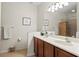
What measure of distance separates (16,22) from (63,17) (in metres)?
1.75

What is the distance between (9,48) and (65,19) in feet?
7.26

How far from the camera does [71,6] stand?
96.2 inches

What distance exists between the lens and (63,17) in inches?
107

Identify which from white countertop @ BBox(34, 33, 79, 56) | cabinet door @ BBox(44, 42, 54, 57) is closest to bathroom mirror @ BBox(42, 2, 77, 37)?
white countertop @ BBox(34, 33, 79, 56)

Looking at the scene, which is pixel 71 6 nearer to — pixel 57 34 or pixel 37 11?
pixel 57 34

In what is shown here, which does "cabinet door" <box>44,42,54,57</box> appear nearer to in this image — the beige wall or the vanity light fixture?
the vanity light fixture

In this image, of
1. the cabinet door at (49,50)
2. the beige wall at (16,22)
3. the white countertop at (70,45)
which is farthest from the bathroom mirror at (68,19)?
the beige wall at (16,22)

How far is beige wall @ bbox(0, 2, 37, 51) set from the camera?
11.8ft

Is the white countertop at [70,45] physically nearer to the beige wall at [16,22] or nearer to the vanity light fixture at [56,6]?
the vanity light fixture at [56,6]

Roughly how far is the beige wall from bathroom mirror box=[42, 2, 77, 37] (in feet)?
2.09

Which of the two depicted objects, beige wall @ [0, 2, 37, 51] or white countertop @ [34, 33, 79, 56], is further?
beige wall @ [0, 2, 37, 51]

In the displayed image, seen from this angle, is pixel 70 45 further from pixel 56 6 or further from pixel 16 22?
pixel 16 22

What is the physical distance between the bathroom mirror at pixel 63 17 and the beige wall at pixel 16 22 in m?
0.64

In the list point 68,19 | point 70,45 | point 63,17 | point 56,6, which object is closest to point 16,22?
point 56,6
